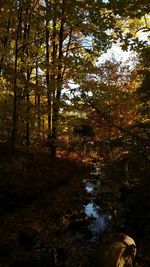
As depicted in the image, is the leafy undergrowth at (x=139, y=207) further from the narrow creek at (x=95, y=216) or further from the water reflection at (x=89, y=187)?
the water reflection at (x=89, y=187)

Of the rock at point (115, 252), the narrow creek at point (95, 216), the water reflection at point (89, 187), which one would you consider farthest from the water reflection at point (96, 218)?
the water reflection at point (89, 187)

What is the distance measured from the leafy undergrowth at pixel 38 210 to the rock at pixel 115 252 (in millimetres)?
863

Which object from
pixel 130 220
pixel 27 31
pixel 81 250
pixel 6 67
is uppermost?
pixel 27 31

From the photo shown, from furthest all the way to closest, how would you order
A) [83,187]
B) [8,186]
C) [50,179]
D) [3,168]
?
[83,187] < [50,179] < [3,168] < [8,186]

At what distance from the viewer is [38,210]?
1062cm

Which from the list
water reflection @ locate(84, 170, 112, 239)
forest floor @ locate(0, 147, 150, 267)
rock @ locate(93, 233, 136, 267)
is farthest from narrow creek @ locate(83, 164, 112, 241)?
rock @ locate(93, 233, 136, 267)

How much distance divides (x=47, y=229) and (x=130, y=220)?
2.48m

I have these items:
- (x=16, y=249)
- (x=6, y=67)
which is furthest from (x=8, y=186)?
(x=6, y=67)

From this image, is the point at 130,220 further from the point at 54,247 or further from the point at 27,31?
the point at 27,31

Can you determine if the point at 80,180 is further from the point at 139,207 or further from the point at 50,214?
the point at 139,207

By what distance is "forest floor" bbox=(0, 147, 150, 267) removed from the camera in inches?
286

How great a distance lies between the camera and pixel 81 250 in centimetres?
761

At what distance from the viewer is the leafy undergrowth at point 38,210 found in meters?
7.33

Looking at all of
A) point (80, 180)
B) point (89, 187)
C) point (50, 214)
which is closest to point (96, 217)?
point (50, 214)
